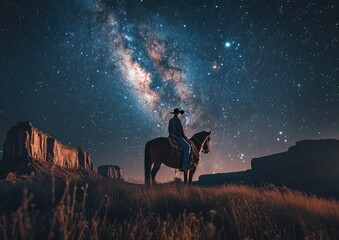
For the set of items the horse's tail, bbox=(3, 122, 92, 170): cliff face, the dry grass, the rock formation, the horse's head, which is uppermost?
bbox=(3, 122, 92, 170): cliff face

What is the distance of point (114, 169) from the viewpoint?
145 meters

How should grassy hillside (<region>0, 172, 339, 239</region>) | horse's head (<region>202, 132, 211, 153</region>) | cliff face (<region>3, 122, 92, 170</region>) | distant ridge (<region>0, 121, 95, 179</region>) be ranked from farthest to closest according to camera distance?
1. cliff face (<region>3, 122, 92, 170</region>)
2. distant ridge (<region>0, 121, 95, 179</region>)
3. horse's head (<region>202, 132, 211, 153</region>)
4. grassy hillside (<region>0, 172, 339, 239</region>)

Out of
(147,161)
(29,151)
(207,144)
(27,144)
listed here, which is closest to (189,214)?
(147,161)

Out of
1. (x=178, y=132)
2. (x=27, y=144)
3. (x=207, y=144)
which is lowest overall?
(x=207, y=144)

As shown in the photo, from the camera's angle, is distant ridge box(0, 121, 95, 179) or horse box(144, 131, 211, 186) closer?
horse box(144, 131, 211, 186)

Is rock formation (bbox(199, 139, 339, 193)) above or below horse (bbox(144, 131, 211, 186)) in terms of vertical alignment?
above

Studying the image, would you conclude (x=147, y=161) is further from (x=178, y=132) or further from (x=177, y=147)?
(x=178, y=132)

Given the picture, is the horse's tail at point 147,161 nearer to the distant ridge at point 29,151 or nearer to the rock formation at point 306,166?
the distant ridge at point 29,151

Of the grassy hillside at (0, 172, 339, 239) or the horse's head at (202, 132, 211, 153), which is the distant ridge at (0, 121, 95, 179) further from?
the grassy hillside at (0, 172, 339, 239)

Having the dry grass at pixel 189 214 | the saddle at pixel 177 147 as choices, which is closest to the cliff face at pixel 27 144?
the saddle at pixel 177 147

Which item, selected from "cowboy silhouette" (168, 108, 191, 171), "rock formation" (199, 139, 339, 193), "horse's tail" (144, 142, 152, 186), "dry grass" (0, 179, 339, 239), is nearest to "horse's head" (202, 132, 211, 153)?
"cowboy silhouette" (168, 108, 191, 171)

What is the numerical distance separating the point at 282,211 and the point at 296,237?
42.6 inches

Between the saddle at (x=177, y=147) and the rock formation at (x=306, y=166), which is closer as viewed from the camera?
the saddle at (x=177, y=147)

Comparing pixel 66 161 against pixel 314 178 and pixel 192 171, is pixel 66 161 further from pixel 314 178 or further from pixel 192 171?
pixel 192 171
